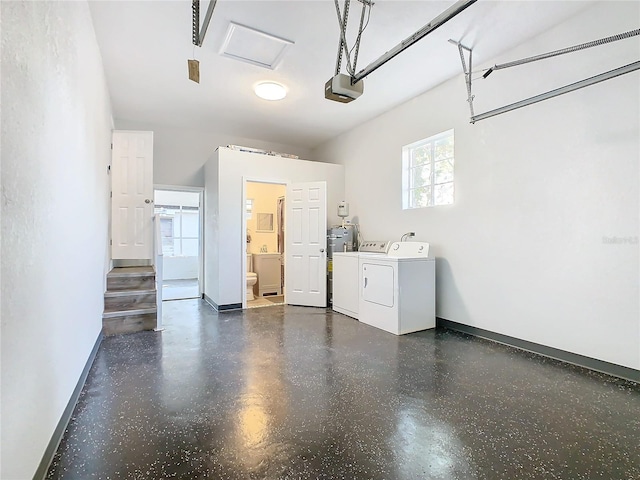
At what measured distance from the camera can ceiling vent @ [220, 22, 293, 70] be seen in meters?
2.95

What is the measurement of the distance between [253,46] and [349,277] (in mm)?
3106

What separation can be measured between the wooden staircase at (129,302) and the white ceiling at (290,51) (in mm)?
2474

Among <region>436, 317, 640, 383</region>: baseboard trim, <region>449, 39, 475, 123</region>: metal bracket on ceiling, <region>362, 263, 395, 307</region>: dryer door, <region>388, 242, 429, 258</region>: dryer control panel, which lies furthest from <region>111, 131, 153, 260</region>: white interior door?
<region>436, 317, 640, 383</region>: baseboard trim

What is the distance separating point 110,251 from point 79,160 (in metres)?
2.54

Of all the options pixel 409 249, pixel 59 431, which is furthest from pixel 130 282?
pixel 409 249

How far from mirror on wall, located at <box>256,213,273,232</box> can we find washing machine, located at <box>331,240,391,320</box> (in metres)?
2.81

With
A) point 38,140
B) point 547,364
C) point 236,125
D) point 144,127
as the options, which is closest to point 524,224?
point 547,364

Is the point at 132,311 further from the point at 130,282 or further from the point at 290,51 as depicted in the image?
the point at 290,51

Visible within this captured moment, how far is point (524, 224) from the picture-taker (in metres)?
3.14

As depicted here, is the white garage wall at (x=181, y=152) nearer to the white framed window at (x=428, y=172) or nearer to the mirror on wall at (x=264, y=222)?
the mirror on wall at (x=264, y=222)

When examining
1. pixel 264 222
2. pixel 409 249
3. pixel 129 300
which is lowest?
pixel 129 300

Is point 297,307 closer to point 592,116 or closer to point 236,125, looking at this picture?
point 236,125

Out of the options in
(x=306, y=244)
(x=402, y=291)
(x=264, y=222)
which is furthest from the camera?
(x=264, y=222)

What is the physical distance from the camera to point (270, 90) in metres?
4.05
